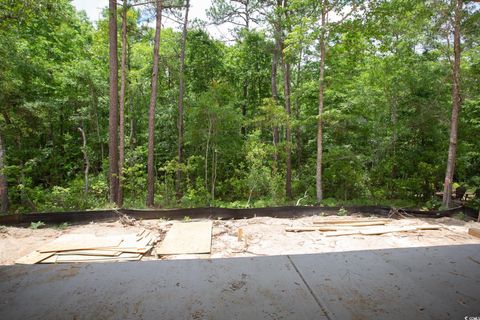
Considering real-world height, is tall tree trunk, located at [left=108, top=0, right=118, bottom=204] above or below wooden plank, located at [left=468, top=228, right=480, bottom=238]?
above

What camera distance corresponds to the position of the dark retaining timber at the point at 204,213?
5480mm

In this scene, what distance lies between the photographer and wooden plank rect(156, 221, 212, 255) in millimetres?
4020

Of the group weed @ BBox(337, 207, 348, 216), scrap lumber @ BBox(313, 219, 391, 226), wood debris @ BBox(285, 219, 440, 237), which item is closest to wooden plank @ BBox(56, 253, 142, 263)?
wood debris @ BBox(285, 219, 440, 237)

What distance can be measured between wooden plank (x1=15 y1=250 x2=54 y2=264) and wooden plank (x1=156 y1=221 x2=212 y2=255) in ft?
5.08

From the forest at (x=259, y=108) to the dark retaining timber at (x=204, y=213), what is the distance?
1124 mm

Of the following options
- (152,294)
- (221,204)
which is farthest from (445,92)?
(152,294)

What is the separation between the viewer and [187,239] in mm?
4461

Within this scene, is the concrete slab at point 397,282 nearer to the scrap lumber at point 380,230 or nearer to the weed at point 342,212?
the scrap lumber at point 380,230

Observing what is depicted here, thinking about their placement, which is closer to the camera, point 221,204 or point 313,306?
point 313,306

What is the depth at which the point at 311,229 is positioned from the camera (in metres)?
5.10

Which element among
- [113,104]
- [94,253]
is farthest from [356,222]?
[113,104]

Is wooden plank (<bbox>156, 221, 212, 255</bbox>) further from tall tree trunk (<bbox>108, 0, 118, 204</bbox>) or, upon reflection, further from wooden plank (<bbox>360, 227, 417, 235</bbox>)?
tall tree trunk (<bbox>108, 0, 118, 204</bbox>)

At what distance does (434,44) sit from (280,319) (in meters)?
8.36

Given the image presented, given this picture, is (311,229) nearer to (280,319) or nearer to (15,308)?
(280,319)
